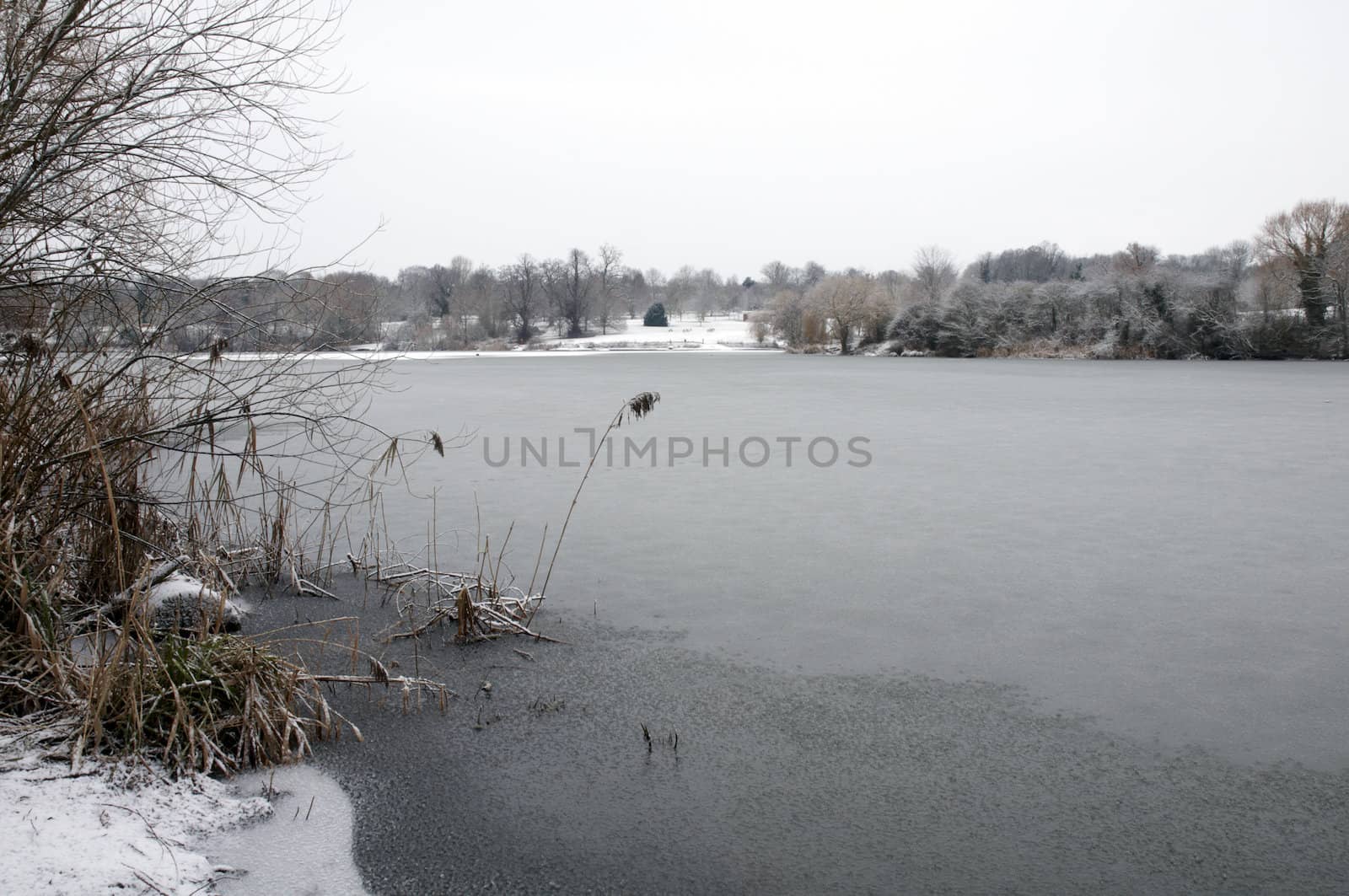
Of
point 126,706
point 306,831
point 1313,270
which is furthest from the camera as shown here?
point 1313,270

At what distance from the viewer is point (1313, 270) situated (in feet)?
122

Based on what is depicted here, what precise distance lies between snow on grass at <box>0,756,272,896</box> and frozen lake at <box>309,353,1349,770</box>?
2.48m

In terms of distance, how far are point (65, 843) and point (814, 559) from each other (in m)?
5.10

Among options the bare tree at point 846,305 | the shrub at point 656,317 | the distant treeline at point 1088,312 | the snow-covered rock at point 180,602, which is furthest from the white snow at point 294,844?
the shrub at point 656,317

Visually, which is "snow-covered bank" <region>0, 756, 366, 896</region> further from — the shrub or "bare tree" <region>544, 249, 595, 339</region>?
the shrub

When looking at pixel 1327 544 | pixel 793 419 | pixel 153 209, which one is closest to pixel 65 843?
pixel 153 209

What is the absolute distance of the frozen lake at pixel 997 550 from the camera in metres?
4.77

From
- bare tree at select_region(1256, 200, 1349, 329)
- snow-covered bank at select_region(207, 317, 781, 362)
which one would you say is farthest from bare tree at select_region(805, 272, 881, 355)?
bare tree at select_region(1256, 200, 1349, 329)

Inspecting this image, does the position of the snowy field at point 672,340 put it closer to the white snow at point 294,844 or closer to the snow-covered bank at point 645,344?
the snow-covered bank at point 645,344

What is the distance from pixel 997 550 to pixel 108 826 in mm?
6063

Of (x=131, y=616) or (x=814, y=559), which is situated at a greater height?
(x=131, y=616)

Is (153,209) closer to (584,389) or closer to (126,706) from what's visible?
(126,706)

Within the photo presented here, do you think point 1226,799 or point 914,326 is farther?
point 914,326

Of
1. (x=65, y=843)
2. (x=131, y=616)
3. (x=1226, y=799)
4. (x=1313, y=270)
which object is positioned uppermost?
(x=1313, y=270)
